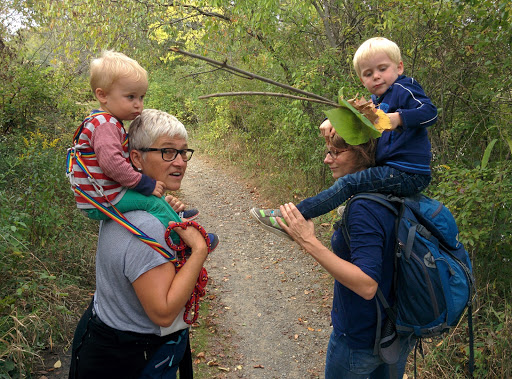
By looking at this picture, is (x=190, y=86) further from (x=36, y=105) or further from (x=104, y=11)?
(x=36, y=105)

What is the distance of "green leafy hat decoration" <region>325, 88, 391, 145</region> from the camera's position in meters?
1.65

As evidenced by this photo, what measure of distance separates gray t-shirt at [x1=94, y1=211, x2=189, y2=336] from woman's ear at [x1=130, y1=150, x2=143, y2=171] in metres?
0.29

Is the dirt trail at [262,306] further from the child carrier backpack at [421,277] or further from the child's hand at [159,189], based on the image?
the child's hand at [159,189]

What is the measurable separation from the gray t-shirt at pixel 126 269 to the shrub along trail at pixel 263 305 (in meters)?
2.59

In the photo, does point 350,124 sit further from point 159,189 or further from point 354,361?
point 354,361

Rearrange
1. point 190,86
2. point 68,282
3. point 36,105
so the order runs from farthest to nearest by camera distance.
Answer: point 190,86 → point 36,105 → point 68,282

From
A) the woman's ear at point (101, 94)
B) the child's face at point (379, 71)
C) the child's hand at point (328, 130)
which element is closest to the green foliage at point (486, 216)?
the child's face at point (379, 71)

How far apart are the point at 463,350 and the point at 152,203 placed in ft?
10.0

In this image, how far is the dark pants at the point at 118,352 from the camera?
169 cm

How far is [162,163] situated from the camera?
73.0 inches

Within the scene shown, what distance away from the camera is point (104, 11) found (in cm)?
784

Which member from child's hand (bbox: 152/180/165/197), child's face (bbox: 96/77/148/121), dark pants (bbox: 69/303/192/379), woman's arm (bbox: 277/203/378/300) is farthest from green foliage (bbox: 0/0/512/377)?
dark pants (bbox: 69/303/192/379)

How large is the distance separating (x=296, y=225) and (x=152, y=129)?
810 mm

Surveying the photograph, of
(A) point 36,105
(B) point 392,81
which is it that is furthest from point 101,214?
(A) point 36,105
